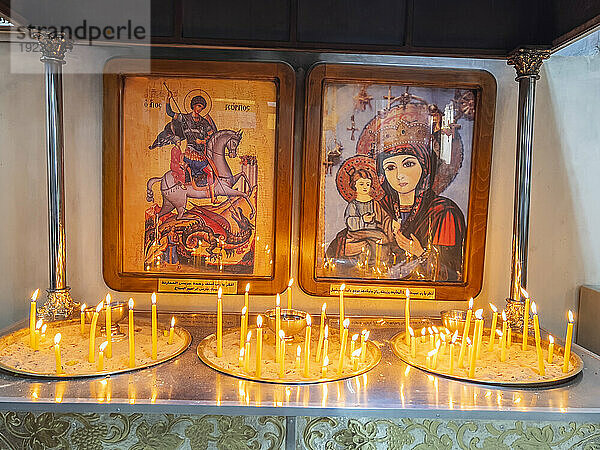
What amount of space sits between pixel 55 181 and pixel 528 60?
163cm

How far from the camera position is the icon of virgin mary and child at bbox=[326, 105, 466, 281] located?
6.88 feet

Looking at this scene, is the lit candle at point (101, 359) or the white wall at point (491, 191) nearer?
the lit candle at point (101, 359)

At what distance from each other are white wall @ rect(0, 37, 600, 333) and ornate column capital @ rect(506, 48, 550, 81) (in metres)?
0.21

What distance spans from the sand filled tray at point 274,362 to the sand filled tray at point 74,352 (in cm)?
11

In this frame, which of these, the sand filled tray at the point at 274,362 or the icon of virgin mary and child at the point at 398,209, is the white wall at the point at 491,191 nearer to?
the icon of virgin mary and child at the point at 398,209

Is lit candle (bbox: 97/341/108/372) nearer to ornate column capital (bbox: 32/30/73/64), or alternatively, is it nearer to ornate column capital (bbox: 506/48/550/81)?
ornate column capital (bbox: 32/30/73/64)

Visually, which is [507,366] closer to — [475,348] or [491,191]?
[475,348]

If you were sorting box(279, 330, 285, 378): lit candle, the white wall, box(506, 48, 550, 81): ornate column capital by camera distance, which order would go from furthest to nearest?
the white wall → box(506, 48, 550, 81): ornate column capital → box(279, 330, 285, 378): lit candle

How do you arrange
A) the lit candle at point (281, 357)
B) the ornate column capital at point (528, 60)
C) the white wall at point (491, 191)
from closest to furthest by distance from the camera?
the lit candle at point (281, 357) → the ornate column capital at point (528, 60) → the white wall at point (491, 191)

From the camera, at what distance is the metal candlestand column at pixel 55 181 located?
74.4 inches

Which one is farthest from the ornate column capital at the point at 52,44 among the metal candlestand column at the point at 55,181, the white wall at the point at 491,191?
the white wall at the point at 491,191

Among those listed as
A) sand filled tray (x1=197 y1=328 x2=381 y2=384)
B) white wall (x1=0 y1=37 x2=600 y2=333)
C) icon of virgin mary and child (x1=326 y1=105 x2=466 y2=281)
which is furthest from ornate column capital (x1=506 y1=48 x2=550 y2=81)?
sand filled tray (x1=197 y1=328 x2=381 y2=384)

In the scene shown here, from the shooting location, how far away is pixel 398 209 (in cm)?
212

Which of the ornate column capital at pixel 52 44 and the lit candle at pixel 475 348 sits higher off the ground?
the ornate column capital at pixel 52 44
